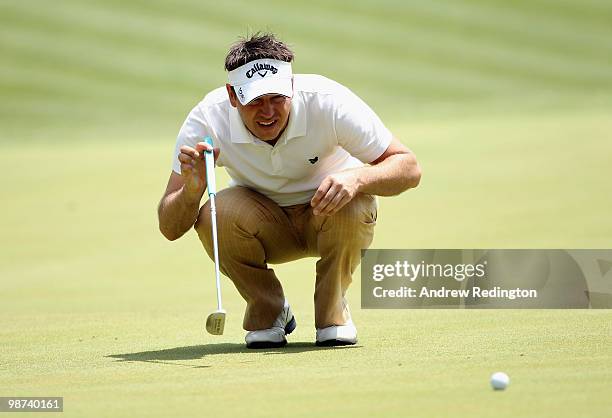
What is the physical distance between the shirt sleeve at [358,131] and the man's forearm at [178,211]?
1.88 feet

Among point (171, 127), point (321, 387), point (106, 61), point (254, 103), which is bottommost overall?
point (321, 387)

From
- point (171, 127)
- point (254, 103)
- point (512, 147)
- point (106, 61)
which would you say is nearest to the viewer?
point (254, 103)

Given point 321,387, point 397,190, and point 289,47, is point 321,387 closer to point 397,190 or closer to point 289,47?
point 397,190

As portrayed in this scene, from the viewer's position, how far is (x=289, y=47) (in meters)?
4.61

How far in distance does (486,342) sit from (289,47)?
51.2 inches

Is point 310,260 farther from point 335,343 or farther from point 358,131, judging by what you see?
point 358,131

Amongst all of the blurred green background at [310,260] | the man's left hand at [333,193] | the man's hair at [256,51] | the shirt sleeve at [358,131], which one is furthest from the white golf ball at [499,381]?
the man's hair at [256,51]

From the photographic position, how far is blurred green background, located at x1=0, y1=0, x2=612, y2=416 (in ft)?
11.9

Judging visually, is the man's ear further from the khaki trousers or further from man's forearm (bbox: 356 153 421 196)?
man's forearm (bbox: 356 153 421 196)

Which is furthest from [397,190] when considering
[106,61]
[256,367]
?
[106,61]

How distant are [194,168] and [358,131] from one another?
0.61 metres

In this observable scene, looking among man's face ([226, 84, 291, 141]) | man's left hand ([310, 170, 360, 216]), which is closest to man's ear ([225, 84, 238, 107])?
man's face ([226, 84, 291, 141])

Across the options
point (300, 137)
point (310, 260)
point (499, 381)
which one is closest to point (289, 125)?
point (300, 137)

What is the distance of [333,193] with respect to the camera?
4.30m
